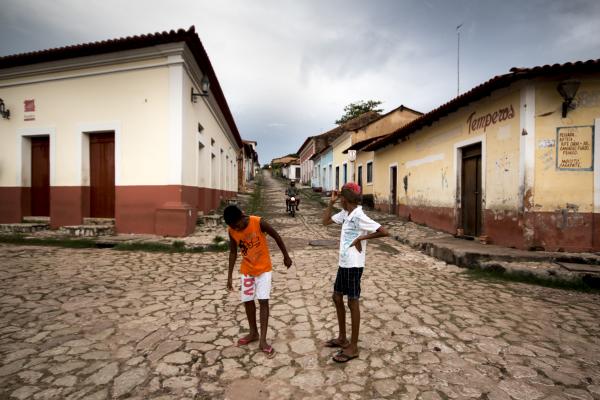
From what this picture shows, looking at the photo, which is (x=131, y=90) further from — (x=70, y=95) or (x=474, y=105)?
(x=474, y=105)

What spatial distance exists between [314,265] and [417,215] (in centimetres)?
655

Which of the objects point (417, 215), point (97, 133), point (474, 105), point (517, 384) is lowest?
point (517, 384)

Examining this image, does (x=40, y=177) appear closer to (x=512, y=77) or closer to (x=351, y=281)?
(x=351, y=281)

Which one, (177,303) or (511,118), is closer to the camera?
(177,303)

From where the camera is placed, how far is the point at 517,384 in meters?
2.29

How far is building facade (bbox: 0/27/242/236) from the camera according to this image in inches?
293

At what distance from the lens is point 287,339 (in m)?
2.96

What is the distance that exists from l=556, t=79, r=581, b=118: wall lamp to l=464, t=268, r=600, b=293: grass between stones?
3.30 m

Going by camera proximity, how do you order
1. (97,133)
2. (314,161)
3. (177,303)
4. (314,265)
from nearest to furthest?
1. (177,303)
2. (314,265)
3. (97,133)
4. (314,161)

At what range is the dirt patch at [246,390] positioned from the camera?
83.9 inches

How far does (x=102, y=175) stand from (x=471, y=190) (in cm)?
984

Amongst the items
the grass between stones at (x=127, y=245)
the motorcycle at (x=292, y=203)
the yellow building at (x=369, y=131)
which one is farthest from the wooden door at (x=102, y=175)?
the yellow building at (x=369, y=131)

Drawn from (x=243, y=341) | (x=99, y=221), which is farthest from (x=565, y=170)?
(x=99, y=221)

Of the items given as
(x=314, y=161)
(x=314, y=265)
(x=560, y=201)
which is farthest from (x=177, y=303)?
(x=314, y=161)
